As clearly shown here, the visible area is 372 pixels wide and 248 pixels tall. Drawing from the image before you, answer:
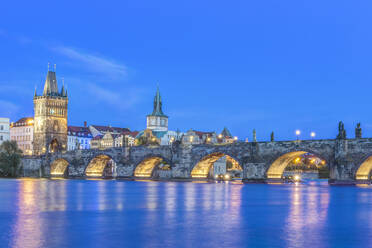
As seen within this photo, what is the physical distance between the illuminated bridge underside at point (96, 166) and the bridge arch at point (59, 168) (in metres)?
8.68

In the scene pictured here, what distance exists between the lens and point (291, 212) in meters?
26.2

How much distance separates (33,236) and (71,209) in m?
9.97

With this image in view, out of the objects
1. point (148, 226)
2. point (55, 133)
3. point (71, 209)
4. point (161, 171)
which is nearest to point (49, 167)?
point (161, 171)

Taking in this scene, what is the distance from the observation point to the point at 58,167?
109 m

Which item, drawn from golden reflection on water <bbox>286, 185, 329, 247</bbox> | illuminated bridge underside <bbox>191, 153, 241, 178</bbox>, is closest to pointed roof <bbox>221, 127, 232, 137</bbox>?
illuminated bridge underside <bbox>191, 153, 241, 178</bbox>

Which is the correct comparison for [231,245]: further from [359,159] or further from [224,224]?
[359,159]

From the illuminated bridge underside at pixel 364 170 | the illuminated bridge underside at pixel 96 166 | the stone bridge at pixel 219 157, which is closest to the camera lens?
the stone bridge at pixel 219 157

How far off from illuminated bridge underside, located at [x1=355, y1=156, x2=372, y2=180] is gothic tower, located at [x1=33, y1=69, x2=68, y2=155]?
91.7m

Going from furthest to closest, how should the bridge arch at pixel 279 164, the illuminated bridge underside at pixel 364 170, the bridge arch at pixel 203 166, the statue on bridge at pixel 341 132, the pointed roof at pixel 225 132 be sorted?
the pointed roof at pixel 225 132, the bridge arch at pixel 203 166, the bridge arch at pixel 279 164, the statue on bridge at pixel 341 132, the illuminated bridge underside at pixel 364 170

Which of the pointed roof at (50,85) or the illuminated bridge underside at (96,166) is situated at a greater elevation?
the pointed roof at (50,85)

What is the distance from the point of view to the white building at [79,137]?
16112 cm

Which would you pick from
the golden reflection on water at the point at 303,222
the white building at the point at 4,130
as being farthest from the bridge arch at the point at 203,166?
the white building at the point at 4,130

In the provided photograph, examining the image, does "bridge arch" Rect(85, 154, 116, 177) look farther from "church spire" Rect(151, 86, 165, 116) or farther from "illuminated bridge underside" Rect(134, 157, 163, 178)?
"church spire" Rect(151, 86, 165, 116)

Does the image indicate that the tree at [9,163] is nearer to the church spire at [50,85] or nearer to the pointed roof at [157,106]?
the church spire at [50,85]
